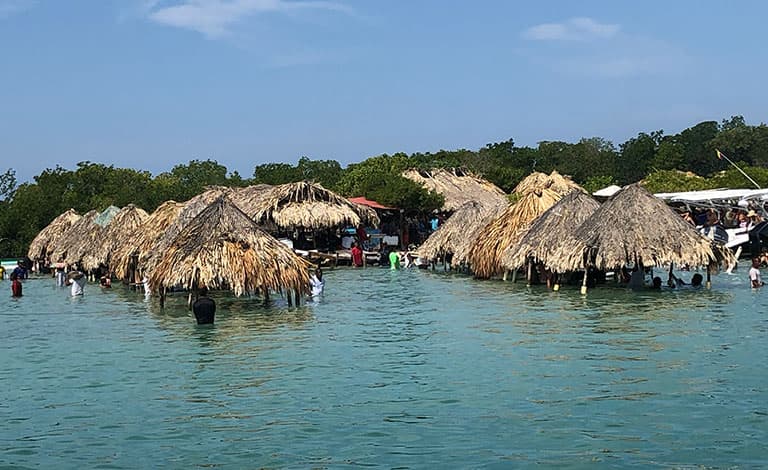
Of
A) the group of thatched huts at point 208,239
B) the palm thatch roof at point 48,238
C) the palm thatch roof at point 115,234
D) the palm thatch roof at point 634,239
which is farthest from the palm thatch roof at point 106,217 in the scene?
the palm thatch roof at point 634,239

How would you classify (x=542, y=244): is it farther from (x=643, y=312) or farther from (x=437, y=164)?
(x=437, y=164)

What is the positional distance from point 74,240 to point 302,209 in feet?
28.7

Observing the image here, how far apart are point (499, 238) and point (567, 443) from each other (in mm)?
20480

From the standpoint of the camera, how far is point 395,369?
14.7 metres

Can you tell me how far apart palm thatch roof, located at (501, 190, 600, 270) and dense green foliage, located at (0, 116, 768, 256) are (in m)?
19.6

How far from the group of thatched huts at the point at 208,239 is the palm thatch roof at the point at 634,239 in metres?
6.77

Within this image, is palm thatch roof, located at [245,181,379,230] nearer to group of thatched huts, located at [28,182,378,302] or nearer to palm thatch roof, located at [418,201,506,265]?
group of thatched huts, located at [28,182,378,302]

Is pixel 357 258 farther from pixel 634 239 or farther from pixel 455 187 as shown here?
pixel 634 239

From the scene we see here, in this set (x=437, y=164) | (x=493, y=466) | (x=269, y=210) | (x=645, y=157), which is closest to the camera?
(x=493, y=466)

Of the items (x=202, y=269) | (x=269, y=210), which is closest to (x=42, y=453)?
(x=202, y=269)

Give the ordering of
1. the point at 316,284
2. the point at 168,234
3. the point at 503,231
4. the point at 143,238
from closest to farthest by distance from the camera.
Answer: the point at 316,284
the point at 168,234
the point at 503,231
the point at 143,238

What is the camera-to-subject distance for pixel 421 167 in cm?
6309

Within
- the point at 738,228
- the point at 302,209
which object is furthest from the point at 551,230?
the point at 302,209

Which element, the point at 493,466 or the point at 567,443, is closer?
the point at 493,466
